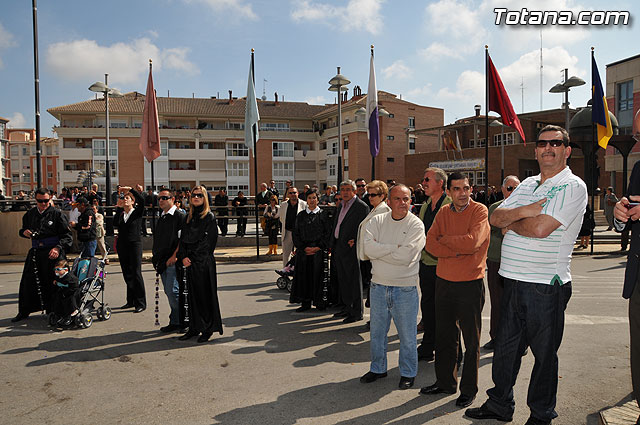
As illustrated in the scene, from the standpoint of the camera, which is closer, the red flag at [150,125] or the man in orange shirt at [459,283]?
the man in orange shirt at [459,283]

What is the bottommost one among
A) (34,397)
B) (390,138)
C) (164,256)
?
(34,397)

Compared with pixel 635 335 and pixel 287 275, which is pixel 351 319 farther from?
pixel 635 335

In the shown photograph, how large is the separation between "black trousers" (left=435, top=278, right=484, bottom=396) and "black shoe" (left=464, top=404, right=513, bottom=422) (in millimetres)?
262

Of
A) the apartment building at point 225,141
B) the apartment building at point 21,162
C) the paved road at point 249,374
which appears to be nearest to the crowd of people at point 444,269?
the paved road at point 249,374

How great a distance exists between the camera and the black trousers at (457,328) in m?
4.35

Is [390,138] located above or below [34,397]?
above

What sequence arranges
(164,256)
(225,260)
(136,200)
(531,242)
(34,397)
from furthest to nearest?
(225,260) → (136,200) → (164,256) → (34,397) → (531,242)

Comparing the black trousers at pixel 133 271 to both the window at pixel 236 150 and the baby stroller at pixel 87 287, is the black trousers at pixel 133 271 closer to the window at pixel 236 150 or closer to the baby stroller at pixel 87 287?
the baby stroller at pixel 87 287

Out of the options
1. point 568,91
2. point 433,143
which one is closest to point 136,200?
point 568,91

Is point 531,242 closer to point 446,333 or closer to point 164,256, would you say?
point 446,333

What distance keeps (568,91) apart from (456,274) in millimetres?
16784

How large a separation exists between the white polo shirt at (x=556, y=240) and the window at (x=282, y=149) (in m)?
60.5

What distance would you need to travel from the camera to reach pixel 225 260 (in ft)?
46.2

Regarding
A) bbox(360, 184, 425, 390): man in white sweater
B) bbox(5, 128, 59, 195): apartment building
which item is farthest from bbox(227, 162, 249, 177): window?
bbox(5, 128, 59, 195): apartment building
